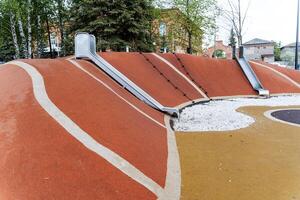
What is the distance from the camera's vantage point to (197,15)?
1359 inches

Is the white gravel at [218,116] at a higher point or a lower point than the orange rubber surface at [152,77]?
lower

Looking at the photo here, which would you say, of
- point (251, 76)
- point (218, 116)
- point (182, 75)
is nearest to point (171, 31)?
point (251, 76)

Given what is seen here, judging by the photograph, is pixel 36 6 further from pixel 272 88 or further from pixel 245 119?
pixel 245 119

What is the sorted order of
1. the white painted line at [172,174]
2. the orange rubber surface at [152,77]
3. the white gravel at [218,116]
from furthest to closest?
the orange rubber surface at [152,77]
the white gravel at [218,116]
the white painted line at [172,174]

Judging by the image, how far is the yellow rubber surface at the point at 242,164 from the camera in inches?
237

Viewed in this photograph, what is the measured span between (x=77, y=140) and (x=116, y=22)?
18567 millimetres

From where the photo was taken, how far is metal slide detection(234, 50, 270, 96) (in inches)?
813

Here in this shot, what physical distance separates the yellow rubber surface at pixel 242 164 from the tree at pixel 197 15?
24.5 meters

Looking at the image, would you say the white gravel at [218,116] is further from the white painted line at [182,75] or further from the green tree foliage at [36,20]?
the green tree foliage at [36,20]

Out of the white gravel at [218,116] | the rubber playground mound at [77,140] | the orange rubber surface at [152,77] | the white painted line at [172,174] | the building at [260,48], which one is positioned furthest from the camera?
the building at [260,48]

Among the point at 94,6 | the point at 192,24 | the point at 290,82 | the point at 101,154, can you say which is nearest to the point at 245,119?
the point at 101,154

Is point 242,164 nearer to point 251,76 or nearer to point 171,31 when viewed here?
point 251,76

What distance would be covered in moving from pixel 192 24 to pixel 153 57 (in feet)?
55.2

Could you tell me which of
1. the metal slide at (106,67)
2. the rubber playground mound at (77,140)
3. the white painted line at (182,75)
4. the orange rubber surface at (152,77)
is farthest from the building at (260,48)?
the rubber playground mound at (77,140)
